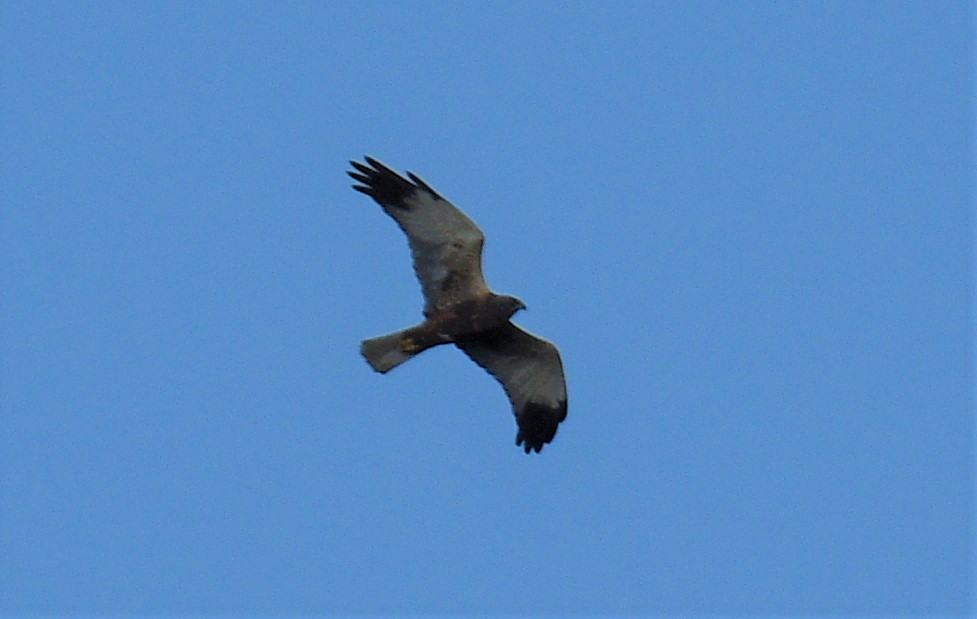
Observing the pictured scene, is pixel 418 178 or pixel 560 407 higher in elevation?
pixel 418 178

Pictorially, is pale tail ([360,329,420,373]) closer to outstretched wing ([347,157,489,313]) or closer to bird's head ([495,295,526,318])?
outstretched wing ([347,157,489,313])

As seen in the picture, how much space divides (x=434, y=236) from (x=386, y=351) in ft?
3.74

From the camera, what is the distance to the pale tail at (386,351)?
19109 mm

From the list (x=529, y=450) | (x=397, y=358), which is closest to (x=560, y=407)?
(x=529, y=450)

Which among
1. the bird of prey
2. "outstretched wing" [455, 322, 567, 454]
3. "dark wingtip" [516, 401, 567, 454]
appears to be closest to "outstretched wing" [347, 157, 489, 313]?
the bird of prey

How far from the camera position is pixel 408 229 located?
19.3 meters

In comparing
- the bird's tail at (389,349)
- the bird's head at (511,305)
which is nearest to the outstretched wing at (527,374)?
the bird's head at (511,305)

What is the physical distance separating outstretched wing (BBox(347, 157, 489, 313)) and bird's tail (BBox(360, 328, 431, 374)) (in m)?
0.35

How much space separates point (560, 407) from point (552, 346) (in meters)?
0.66

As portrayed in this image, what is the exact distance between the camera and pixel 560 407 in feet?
65.3

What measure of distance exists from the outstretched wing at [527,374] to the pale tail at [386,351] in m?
0.66

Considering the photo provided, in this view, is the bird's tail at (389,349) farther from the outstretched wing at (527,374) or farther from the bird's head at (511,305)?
the bird's head at (511,305)

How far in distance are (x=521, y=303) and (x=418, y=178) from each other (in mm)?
1474

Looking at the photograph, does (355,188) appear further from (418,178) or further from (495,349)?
(495,349)
